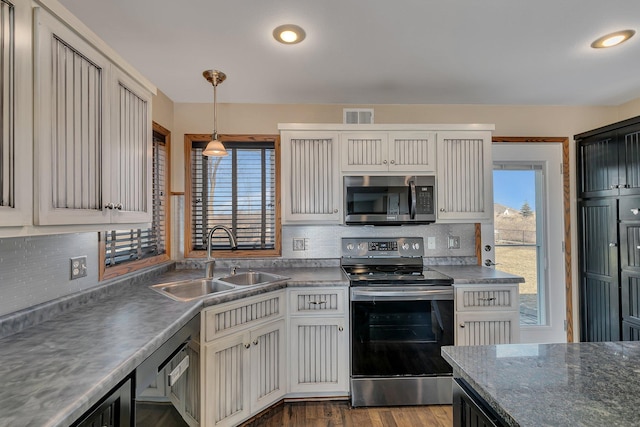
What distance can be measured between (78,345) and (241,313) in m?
0.92

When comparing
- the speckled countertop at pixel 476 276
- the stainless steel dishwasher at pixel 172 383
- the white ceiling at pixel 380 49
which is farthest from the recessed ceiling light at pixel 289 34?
the speckled countertop at pixel 476 276

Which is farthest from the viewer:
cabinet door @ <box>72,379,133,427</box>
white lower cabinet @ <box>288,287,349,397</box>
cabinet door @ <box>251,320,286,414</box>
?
white lower cabinet @ <box>288,287,349,397</box>

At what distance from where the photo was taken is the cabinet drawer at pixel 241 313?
1.79 m

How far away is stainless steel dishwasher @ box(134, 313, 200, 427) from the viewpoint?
1.12 m

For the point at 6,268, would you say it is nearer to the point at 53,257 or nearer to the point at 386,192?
the point at 53,257

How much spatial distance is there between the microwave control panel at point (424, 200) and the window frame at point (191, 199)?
3.98ft

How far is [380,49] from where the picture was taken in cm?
198

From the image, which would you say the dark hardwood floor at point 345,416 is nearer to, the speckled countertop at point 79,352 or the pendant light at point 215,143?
the speckled countertop at point 79,352

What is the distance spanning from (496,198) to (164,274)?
3.04m

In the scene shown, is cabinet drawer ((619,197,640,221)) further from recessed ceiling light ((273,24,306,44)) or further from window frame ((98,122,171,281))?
window frame ((98,122,171,281))

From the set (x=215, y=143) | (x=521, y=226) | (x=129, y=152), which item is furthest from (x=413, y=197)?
(x=129, y=152)

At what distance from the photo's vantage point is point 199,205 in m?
2.87

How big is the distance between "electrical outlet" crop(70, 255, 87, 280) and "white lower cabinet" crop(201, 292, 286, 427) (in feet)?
2.29

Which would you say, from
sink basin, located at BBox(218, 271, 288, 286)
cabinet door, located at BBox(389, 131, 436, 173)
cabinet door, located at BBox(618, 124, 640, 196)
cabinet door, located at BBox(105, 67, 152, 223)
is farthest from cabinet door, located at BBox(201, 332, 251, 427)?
cabinet door, located at BBox(618, 124, 640, 196)
